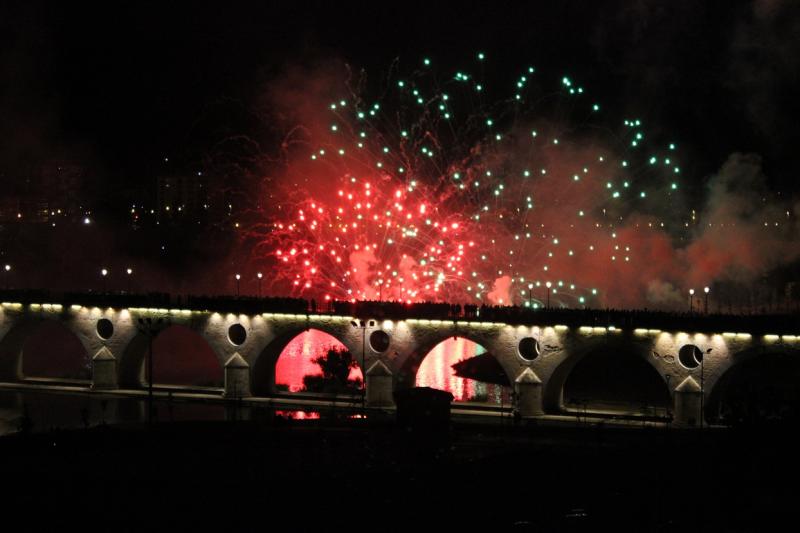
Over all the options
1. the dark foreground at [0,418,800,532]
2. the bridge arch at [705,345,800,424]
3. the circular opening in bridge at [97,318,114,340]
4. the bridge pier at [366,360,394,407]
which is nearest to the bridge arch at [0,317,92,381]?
the circular opening in bridge at [97,318,114,340]

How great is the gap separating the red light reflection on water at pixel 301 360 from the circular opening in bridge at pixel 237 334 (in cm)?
562

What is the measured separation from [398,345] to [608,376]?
1648 centimetres

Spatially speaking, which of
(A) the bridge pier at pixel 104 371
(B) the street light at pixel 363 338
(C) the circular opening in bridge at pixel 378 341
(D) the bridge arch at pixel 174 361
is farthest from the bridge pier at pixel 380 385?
(A) the bridge pier at pixel 104 371

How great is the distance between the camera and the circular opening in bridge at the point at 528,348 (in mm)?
30656

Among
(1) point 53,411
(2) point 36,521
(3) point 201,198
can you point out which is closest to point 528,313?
(1) point 53,411

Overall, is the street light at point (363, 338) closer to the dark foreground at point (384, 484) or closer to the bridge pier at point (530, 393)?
the bridge pier at point (530, 393)

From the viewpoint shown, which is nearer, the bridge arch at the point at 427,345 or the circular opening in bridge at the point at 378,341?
the bridge arch at the point at 427,345

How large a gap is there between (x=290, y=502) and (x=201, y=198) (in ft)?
178

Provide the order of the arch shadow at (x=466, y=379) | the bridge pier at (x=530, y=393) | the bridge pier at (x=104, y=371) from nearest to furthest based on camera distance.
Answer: the bridge pier at (x=530, y=393), the bridge pier at (x=104, y=371), the arch shadow at (x=466, y=379)

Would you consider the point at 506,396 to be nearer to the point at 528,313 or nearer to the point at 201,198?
the point at 528,313

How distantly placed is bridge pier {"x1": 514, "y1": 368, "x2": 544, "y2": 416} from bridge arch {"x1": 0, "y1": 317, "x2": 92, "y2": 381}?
1707cm

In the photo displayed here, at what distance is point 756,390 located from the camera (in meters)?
32.8

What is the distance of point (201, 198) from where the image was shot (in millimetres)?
66438

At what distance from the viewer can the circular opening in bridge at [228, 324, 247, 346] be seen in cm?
3453
